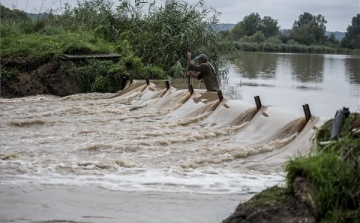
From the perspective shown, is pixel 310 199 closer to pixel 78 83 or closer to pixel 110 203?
pixel 110 203

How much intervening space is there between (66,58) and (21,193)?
38.7ft

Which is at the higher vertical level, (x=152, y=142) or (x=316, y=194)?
(x=316, y=194)

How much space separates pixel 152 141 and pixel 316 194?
5300 millimetres

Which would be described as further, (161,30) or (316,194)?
(161,30)

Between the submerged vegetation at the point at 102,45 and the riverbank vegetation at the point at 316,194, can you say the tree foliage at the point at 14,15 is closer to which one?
the submerged vegetation at the point at 102,45

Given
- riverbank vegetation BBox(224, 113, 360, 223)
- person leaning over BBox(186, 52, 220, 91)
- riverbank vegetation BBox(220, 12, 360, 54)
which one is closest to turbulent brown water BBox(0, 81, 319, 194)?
person leaning over BBox(186, 52, 220, 91)

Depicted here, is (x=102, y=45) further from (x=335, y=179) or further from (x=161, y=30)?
(x=335, y=179)

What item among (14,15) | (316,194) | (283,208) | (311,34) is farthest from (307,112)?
(311,34)

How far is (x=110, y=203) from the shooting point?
5949mm

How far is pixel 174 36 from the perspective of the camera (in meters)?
20.3

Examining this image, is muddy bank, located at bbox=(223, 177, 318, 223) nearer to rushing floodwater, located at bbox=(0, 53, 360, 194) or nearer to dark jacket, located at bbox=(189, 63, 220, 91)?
rushing floodwater, located at bbox=(0, 53, 360, 194)

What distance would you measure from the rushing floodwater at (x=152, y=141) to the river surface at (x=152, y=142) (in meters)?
0.01

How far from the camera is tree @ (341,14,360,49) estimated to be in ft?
256

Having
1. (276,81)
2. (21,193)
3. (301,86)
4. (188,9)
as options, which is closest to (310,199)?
(21,193)
